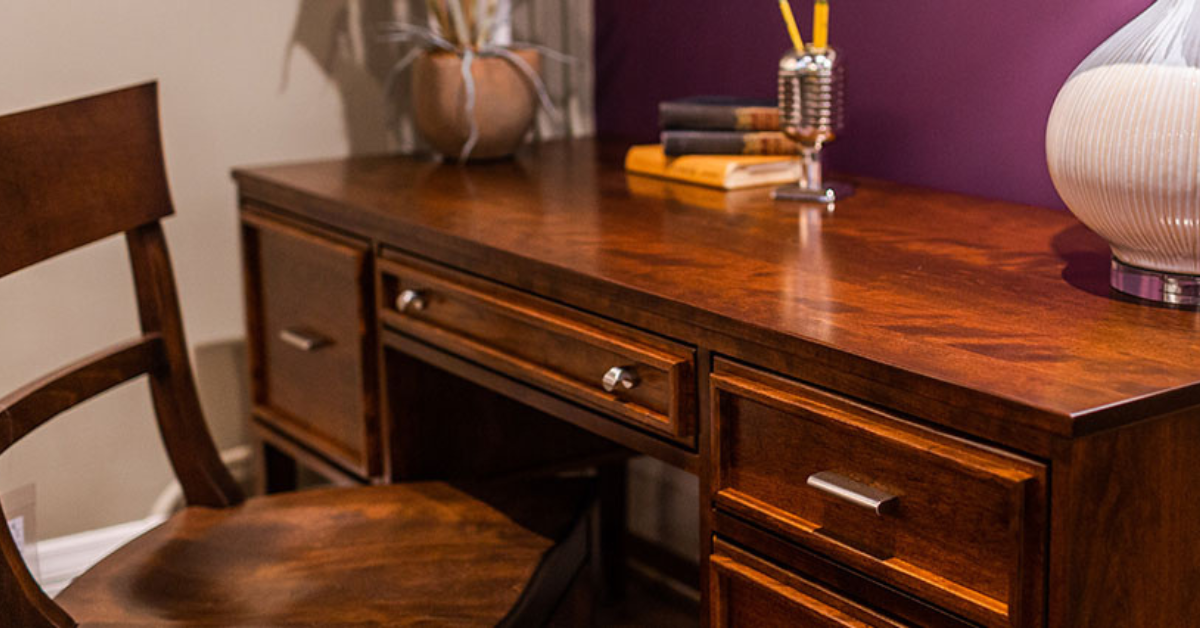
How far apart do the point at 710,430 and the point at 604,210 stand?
45cm

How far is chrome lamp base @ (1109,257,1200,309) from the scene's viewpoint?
1.01m

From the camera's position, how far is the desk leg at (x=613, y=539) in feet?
6.87

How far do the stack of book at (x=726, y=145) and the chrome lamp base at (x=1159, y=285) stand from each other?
56 centimetres

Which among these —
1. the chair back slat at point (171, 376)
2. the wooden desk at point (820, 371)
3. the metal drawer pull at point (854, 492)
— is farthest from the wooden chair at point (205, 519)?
the metal drawer pull at point (854, 492)

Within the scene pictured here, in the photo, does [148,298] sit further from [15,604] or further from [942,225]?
[942,225]

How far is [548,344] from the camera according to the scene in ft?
4.09

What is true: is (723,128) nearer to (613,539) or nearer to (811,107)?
(811,107)

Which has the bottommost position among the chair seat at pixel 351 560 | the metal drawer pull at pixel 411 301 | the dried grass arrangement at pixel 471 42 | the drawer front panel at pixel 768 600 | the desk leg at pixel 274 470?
the desk leg at pixel 274 470

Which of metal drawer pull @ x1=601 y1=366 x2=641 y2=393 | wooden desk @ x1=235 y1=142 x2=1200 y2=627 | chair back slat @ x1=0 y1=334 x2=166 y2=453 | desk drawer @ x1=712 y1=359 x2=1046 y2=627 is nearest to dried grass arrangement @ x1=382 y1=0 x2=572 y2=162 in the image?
wooden desk @ x1=235 y1=142 x2=1200 y2=627

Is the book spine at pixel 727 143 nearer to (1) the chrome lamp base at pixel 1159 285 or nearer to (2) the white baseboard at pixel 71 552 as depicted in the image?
(1) the chrome lamp base at pixel 1159 285

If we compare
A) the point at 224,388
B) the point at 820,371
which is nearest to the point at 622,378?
the point at 820,371

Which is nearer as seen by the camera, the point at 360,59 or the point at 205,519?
the point at 205,519

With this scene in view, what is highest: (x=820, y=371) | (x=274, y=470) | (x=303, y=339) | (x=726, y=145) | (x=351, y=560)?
(x=726, y=145)

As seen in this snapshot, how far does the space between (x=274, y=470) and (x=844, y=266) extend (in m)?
1.03
